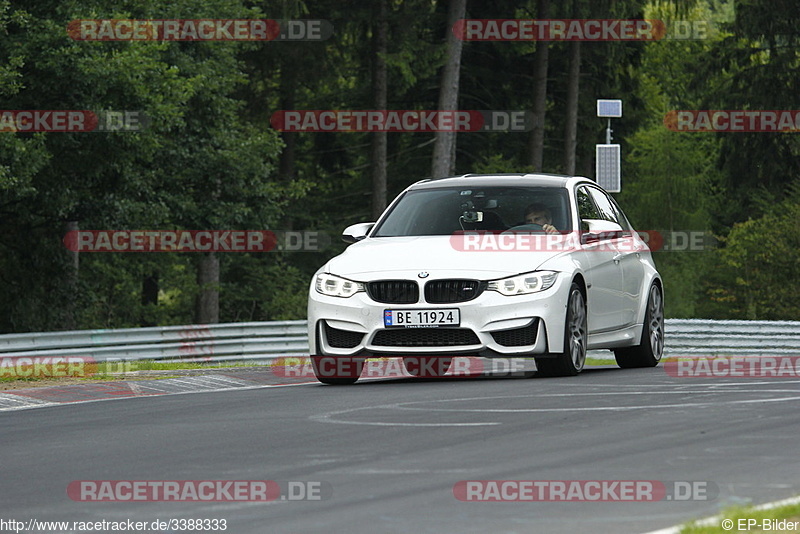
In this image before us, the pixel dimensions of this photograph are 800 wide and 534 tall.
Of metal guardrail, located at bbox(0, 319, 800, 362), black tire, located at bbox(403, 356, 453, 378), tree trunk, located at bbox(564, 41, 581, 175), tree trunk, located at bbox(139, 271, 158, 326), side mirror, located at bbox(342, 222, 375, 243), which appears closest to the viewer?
side mirror, located at bbox(342, 222, 375, 243)

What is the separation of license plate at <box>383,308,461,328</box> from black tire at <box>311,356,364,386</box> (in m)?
0.86

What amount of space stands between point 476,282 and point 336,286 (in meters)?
1.26

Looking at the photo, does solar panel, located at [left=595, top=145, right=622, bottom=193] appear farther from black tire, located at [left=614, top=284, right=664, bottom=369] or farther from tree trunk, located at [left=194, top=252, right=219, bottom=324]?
Result: tree trunk, located at [left=194, top=252, right=219, bottom=324]

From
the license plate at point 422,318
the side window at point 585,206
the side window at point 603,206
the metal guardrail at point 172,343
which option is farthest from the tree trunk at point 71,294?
the license plate at point 422,318

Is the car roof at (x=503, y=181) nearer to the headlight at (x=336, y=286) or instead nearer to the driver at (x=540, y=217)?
the driver at (x=540, y=217)

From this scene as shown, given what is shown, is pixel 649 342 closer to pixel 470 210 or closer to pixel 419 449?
pixel 470 210

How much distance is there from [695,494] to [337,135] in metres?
48.0

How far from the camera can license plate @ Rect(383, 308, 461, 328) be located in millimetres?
12820

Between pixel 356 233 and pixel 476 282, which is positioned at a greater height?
pixel 356 233

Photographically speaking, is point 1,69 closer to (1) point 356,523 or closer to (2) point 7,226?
(2) point 7,226

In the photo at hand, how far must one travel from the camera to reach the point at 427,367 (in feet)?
50.7

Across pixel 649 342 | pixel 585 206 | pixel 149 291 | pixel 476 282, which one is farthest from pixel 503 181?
pixel 149 291

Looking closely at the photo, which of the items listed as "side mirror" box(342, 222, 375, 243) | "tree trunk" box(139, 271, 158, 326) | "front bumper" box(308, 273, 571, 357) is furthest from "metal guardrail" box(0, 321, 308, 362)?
"tree trunk" box(139, 271, 158, 326)

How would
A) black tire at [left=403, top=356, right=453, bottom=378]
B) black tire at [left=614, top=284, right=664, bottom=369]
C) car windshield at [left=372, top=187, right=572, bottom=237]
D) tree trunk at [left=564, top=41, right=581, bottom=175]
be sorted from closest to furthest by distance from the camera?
car windshield at [left=372, top=187, right=572, bottom=237] < black tire at [left=403, top=356, right=453, bottom=378] < black tire at [left=614, top=284, right=664, bottom=369] < tree trunk at [left=564, top=41, right=581, bottom=175]
